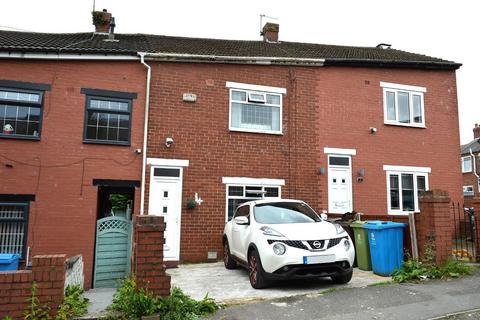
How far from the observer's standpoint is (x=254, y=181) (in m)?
11.4

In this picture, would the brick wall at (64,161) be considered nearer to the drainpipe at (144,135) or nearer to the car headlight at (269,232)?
the drainpipe at (144,135)

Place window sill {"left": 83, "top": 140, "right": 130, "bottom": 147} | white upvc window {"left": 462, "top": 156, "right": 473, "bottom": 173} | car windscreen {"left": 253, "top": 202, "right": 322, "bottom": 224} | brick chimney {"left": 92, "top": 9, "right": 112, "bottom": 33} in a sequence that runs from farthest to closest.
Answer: white upvc window {"left": 462, "top": 156, "right": 473, "bottom": 173} < brick chimney {"left": 92, "top": 9, "right": 112, "bottom": 33} < window sill {"left": 83, "top": 140, "right": 130, "bottom": 147} < car windscreen {"left": 253, "top": 202, "right": 322, "bottom": 224}

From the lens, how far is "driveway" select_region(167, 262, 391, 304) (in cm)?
639

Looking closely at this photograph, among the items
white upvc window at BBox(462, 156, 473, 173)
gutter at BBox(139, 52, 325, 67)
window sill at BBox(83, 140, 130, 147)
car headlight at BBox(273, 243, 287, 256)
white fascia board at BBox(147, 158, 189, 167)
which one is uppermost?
gutter at BBox(139, 52, 325, 67)

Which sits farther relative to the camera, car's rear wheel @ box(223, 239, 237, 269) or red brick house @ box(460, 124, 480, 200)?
red brick house @ box(460, 124, 480, 200)

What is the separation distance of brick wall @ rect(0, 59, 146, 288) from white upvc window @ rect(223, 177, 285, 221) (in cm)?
264

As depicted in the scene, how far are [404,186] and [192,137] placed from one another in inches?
293

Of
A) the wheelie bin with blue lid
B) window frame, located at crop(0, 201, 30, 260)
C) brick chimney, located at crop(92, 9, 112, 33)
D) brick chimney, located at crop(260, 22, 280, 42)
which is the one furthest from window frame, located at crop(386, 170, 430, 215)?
brick chimney, located at crop(92, 9, 112, 33)

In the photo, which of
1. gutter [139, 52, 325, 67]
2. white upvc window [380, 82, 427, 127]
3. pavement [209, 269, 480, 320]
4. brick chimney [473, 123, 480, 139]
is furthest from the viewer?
brick chimney [473, 123, 480, 139]

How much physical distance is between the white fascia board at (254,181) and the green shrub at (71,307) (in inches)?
241

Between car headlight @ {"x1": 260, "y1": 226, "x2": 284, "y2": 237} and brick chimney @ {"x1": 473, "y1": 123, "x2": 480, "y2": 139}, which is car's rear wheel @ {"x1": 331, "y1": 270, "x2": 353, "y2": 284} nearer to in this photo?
car headlight @ {"x1": 260, "y1": 226, "x2": 284, "y2": 237}

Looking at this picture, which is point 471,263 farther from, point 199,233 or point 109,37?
point 109,37

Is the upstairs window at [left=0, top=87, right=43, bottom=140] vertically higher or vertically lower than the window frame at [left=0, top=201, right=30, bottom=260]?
higher

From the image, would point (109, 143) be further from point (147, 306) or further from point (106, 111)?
point (147, 306)
